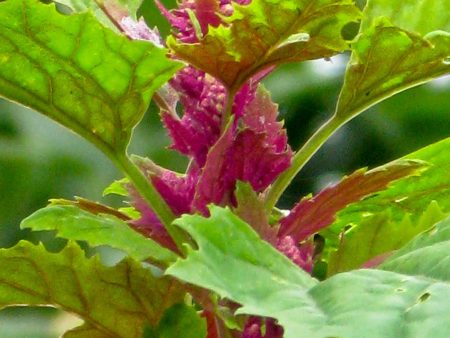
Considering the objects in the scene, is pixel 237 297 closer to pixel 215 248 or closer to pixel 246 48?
pixel 215 248

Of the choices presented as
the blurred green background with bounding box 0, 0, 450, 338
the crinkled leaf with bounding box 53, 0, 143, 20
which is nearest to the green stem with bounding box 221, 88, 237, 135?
the crinkled leaf with bounding box 53, 0, 143, 20

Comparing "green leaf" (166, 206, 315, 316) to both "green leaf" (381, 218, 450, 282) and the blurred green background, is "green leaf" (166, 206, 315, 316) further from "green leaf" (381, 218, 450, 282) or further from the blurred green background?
the blurred green background

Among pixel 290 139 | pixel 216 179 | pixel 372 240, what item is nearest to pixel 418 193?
pixel 372 240

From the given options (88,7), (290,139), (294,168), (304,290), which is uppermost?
(290,139)

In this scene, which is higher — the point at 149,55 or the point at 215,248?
the point at 149,55

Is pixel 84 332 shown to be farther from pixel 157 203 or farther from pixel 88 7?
pixel 88 7

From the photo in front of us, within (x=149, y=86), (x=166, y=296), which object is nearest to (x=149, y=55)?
(x=149, y=86)
